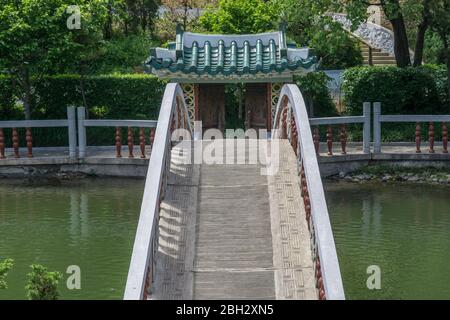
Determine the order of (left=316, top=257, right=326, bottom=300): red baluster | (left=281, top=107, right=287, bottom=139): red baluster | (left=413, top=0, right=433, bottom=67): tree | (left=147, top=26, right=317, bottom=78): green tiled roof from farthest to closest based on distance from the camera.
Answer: (left=413, top=0, right=433, bottom=67): tree < (left=147, top=26, right=317, bottom=78): green tiled roof < (left=281, top=107, right=287, bottom=139): red baluster < (left=316, top=257, right=326, bottom=300): red baluster

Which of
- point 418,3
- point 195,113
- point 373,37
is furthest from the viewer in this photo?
point 373,37

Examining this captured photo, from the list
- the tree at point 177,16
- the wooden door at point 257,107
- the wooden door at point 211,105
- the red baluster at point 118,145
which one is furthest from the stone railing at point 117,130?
the tree at point 177,16

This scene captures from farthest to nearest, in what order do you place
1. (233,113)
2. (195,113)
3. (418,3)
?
(233,113) < (418,3) < (195,113)

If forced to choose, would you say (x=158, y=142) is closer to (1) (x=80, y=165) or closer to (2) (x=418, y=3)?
(1) (x=80, y=165)

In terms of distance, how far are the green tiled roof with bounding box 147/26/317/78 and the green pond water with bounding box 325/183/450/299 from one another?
292 cm

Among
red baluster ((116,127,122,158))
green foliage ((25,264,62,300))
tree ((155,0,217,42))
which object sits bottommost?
green foliage ((25,264,62,300))

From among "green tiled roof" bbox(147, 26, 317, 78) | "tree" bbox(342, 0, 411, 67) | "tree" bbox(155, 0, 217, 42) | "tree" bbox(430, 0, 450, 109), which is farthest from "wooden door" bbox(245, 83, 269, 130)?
"tree" bbox(155, 0, 217, 42)

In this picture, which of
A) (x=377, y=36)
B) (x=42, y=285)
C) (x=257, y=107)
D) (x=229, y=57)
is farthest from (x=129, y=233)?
(x=377, y=36)

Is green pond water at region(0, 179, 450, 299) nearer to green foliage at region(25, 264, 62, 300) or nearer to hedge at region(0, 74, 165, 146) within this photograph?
green foliage at region(25, 264, 62, 300)

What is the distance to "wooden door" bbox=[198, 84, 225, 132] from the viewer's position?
21359 mm

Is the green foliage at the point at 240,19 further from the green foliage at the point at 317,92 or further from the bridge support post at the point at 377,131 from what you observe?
the bridge support post at the point at 377,131

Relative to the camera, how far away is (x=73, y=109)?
23625 millimetres
